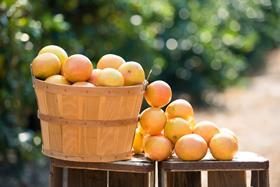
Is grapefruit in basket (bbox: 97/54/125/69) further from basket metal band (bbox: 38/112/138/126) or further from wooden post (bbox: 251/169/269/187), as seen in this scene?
wooden post (bbox: 251/169/269/187)

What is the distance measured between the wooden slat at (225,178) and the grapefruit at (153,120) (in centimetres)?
34

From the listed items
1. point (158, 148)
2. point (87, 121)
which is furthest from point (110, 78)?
point (158, 148)

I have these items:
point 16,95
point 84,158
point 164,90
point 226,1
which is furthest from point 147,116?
point 226,1

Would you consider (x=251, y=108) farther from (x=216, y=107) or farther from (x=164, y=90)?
(x=164, y=90)

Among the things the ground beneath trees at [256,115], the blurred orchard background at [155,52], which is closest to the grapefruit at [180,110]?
the blurred orchard background at [155,52]

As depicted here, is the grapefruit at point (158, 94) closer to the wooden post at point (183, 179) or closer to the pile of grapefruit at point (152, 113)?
the pile of grapefruit at point (152, 113)

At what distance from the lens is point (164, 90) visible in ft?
11.6

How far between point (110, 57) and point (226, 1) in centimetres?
904

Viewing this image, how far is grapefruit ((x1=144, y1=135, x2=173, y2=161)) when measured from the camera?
3.44m

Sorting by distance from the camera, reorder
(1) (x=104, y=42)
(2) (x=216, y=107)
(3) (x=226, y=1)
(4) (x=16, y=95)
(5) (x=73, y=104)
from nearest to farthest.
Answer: (5) (x=73, y=104), (4) (x=16, y=95), (1) (x=104, y=42), (2) (x=216, y=107), (3) (x=226, y=1)

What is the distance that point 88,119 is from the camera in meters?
3.30

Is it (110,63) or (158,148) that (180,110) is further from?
(110,63)

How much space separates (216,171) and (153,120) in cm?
40

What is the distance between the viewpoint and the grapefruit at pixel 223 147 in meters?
3.45
